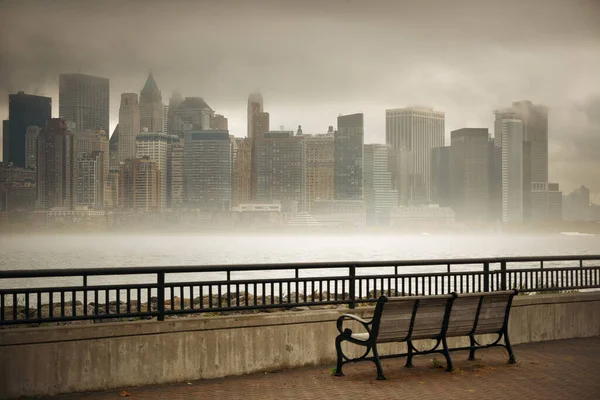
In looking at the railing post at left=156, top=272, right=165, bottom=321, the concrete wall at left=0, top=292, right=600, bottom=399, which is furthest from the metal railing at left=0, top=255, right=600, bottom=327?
the concrete wall at left=0, top=292, right=600, bottom=399

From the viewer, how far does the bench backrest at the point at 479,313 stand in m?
11.0

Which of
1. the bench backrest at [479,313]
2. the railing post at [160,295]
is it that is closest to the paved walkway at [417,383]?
the bench backrest at [479,313]

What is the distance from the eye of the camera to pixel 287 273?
10238cm

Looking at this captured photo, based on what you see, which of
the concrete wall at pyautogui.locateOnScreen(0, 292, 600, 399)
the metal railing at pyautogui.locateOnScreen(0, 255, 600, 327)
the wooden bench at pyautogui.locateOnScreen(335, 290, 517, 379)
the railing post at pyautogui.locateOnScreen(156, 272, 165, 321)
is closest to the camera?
the concrete wall at pyautogui.locateOnScreen(0, 292, 600, 399)

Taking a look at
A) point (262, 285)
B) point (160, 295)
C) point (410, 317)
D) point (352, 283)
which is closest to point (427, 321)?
point (410, 317)

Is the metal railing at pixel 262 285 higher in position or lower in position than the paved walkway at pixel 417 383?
higher

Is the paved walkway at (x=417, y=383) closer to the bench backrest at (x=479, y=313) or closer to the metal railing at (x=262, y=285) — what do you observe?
the bench backrest at (x=479, y=313)

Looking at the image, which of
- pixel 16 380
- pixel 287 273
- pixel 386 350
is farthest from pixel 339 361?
pixel 287 273

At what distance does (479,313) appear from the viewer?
11.3 metres

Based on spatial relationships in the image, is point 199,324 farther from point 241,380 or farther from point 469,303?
point 469,303

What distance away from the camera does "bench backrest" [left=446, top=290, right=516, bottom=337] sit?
36.1ft

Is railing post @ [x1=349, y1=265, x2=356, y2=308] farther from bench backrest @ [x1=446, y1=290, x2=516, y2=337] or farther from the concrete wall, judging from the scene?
bench backrest @ [x1=446, y1=290, x2=516, y2=337]

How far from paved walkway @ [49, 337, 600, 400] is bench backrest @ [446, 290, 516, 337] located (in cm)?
57

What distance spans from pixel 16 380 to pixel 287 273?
93.3m
